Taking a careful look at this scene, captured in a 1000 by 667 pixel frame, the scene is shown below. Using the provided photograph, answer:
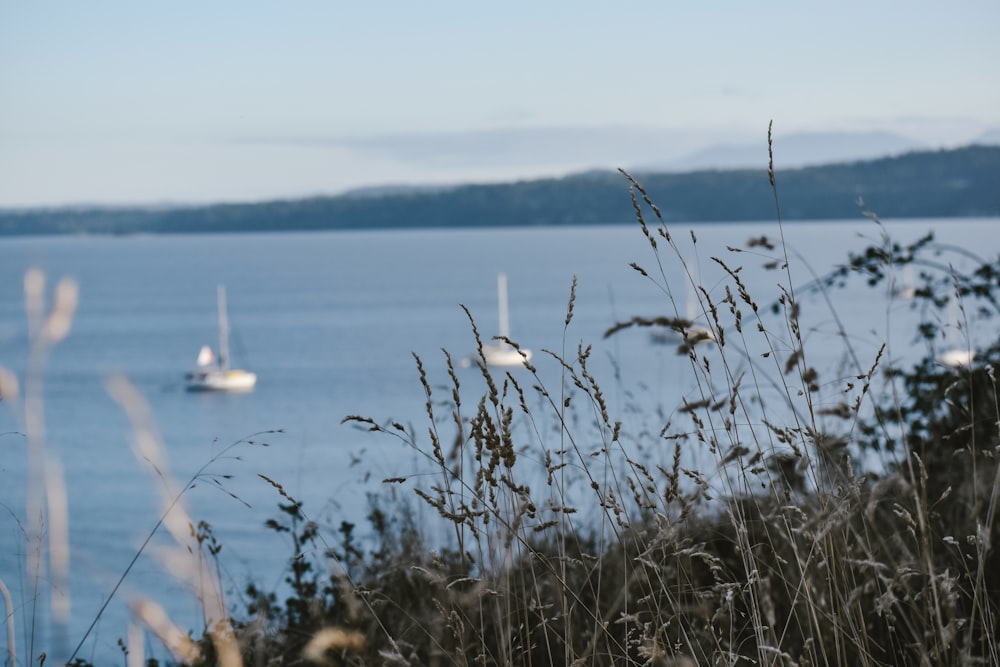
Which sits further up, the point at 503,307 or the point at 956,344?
the point at 956,344

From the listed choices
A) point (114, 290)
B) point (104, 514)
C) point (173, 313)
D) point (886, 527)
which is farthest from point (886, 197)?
point (114, 290)

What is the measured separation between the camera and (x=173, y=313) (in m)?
94.6

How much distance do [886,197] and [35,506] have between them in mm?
42131

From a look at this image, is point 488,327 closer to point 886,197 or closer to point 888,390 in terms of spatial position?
point 886,197

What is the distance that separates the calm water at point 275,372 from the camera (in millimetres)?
5656

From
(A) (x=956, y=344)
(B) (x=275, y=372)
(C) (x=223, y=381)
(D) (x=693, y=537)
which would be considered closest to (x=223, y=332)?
(C) (x=223, y=381)

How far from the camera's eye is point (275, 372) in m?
55.9

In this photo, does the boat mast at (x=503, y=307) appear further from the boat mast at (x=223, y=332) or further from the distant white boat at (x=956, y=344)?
A: the distant white boat at (x=956, y=344)

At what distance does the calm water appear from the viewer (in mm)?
5656

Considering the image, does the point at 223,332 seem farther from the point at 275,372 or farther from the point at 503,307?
the point at 275,372

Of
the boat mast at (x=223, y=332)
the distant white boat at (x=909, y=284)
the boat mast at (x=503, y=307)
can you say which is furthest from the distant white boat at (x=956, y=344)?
the boat mast at (x=223, y=332)

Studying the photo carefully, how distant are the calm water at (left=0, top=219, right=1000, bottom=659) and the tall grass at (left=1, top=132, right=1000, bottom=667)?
0.68ft

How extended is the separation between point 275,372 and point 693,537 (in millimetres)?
55491

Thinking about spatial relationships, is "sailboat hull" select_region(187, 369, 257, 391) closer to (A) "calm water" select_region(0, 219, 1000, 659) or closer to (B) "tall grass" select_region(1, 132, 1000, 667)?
(A) "calm water" select_region(0, 219, 1000, 659)
